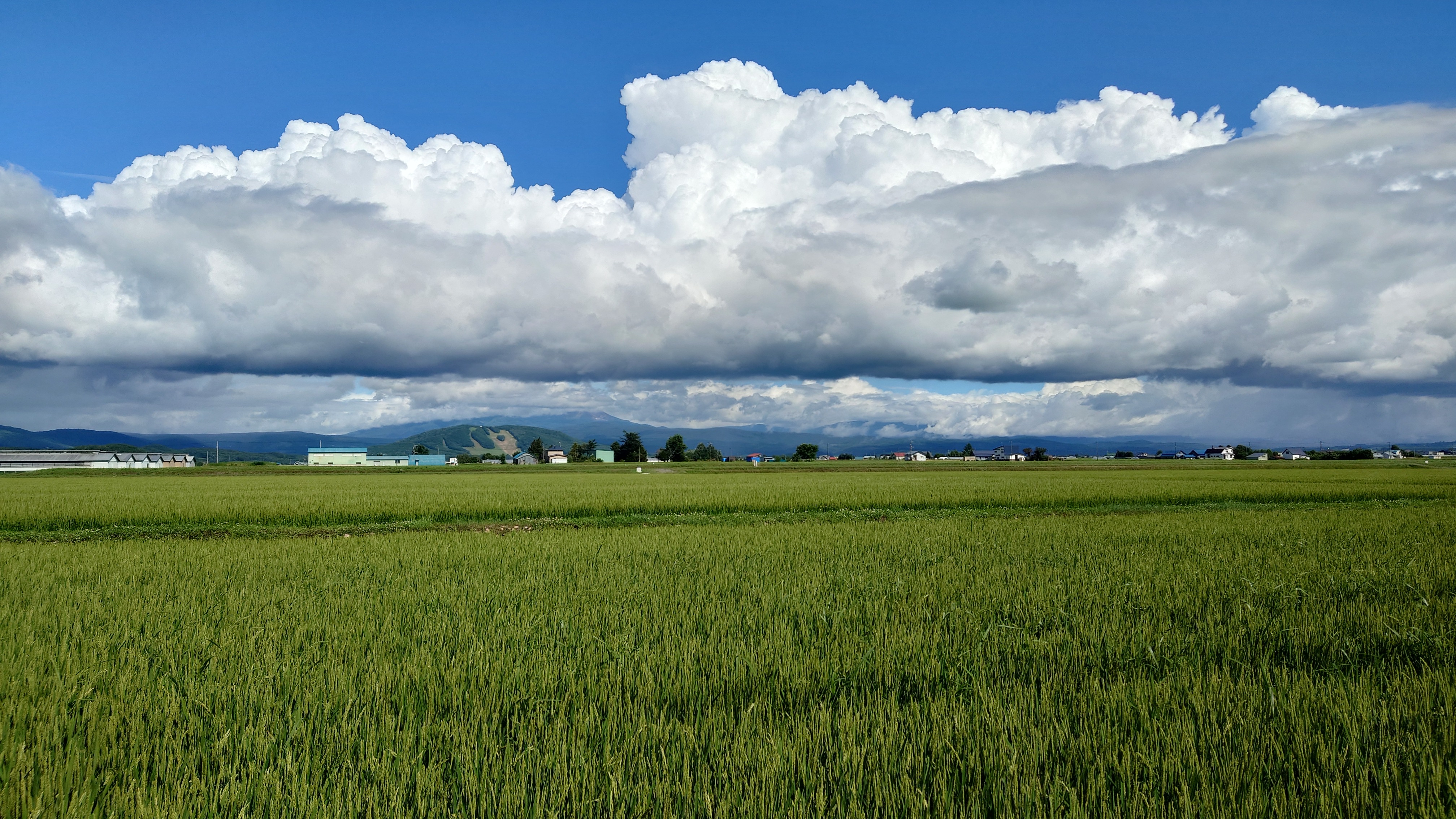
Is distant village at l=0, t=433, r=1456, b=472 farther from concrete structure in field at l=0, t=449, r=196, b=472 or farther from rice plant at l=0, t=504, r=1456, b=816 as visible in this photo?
rice plant at l=0, t=504, r=1456, b=816

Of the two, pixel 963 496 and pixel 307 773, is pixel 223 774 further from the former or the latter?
pixel 963 496

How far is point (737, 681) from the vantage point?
457 cm

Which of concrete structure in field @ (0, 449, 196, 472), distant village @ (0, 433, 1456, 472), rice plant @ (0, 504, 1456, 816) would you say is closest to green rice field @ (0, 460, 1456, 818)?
rice plant @ (0, 504, 1456, 816)

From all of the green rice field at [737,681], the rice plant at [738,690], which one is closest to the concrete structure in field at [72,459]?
the green rice field at [737,681]

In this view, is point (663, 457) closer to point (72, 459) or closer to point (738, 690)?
point (72, 459)

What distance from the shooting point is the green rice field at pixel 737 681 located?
3.04 m

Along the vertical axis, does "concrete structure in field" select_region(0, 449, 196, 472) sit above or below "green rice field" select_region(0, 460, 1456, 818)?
below

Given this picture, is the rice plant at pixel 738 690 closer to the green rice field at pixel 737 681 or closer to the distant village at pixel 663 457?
the green rice field at pixel 737 681

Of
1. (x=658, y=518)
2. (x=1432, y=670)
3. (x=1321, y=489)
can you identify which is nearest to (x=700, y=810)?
(x=1432, y=670)

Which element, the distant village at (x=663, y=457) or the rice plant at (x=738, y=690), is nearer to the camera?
the rice plant at (x=738, y=690)

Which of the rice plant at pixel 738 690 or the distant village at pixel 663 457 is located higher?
the rice plant at pixel 738 690

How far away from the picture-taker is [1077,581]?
27.3ft

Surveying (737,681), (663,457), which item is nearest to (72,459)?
(663,457)

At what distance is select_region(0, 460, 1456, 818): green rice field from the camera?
3.04 m
